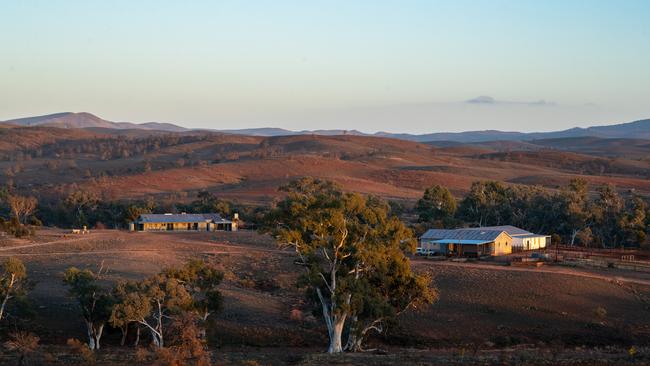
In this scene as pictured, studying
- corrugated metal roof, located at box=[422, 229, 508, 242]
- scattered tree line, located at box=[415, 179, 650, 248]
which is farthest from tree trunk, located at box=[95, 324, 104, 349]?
scattered tree line, located at box=[415, 179, 650, 248]

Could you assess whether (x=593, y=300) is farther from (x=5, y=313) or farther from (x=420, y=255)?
(x=5, y=313)

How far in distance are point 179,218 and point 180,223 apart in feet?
1.92

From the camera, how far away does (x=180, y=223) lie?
70562 mm

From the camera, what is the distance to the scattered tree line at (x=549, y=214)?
63500 mm

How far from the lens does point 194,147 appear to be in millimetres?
178875

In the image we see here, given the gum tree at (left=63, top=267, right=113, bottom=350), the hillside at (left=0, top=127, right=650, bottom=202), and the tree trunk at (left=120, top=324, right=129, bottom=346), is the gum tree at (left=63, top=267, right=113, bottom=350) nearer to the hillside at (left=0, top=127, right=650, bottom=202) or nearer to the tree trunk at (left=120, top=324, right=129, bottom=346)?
the tree trunk at (left=120, top=324, right=129, bottom=346)

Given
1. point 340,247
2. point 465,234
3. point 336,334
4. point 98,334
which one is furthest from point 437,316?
point 465,234

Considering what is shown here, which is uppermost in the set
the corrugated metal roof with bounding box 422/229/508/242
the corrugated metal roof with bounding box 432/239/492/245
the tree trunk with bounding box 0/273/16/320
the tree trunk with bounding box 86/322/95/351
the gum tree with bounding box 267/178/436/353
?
the gum tree with bounding box 267/178/436/353

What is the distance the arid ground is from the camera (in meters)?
28.2

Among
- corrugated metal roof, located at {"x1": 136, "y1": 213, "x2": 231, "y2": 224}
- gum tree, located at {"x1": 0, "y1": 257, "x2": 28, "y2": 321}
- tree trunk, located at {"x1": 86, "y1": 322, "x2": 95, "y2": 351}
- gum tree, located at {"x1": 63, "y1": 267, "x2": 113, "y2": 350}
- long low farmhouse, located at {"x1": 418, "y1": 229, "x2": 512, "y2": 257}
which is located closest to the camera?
tree trunk, located at {"x1": 86, "y1": 322, "x2": 95, "y2": 351}

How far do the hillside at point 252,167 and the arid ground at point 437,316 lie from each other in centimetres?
5178

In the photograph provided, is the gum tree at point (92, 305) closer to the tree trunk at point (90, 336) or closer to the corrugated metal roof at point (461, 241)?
the tree trunk at point (90, 336)

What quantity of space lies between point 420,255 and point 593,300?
16.2m

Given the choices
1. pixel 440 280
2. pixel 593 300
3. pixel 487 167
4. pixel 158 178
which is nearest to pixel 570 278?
pixel 593 300
